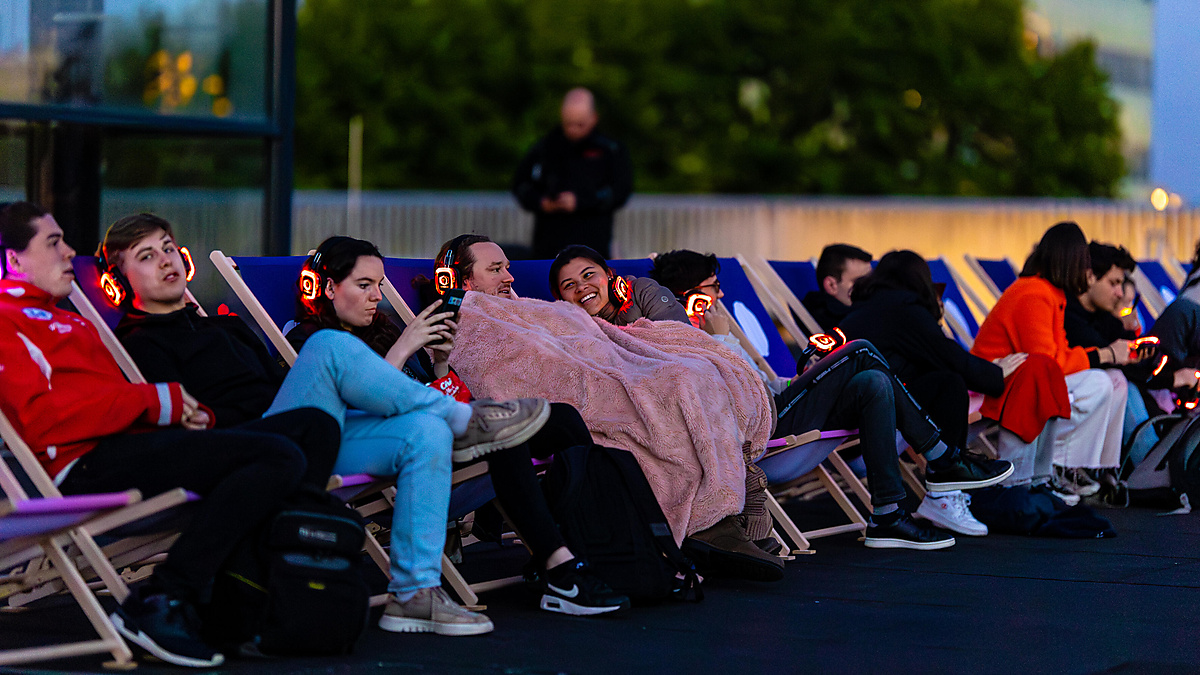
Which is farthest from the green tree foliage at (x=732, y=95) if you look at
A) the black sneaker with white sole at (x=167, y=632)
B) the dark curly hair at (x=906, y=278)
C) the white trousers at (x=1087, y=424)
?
the black sneaker with white sole at (x=167, y=632)

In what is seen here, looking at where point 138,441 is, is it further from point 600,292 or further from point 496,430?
point 600,292

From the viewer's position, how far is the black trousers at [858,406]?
5246 mm

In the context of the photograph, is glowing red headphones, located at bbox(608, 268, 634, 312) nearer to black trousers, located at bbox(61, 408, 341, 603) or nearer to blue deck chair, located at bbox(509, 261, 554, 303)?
blue deck chair, located at bbox(509, 261, 554, 303)

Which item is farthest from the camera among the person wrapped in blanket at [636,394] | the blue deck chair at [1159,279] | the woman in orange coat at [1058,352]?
the blue deck chair at [1159,279]

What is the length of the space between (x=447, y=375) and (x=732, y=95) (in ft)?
113

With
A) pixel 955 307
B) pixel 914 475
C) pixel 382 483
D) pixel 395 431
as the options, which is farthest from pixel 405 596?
pixel 955 307

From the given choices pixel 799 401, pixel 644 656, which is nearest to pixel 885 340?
pixel 799 401

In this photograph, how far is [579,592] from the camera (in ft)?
13.2

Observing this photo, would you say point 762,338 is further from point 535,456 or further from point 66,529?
point 66,529

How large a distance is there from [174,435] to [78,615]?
765 millimetres

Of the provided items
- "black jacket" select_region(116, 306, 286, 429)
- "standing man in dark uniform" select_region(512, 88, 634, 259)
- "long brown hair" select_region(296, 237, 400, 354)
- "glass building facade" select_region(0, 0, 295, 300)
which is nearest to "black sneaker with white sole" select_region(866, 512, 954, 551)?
"long brown hair" select_region(296, 237, 400, 354)

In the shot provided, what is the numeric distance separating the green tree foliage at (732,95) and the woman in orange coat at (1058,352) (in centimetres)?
3114

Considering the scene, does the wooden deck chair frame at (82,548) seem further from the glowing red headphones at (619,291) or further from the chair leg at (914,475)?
the chair leg at (914,475)

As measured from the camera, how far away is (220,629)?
3.55m
